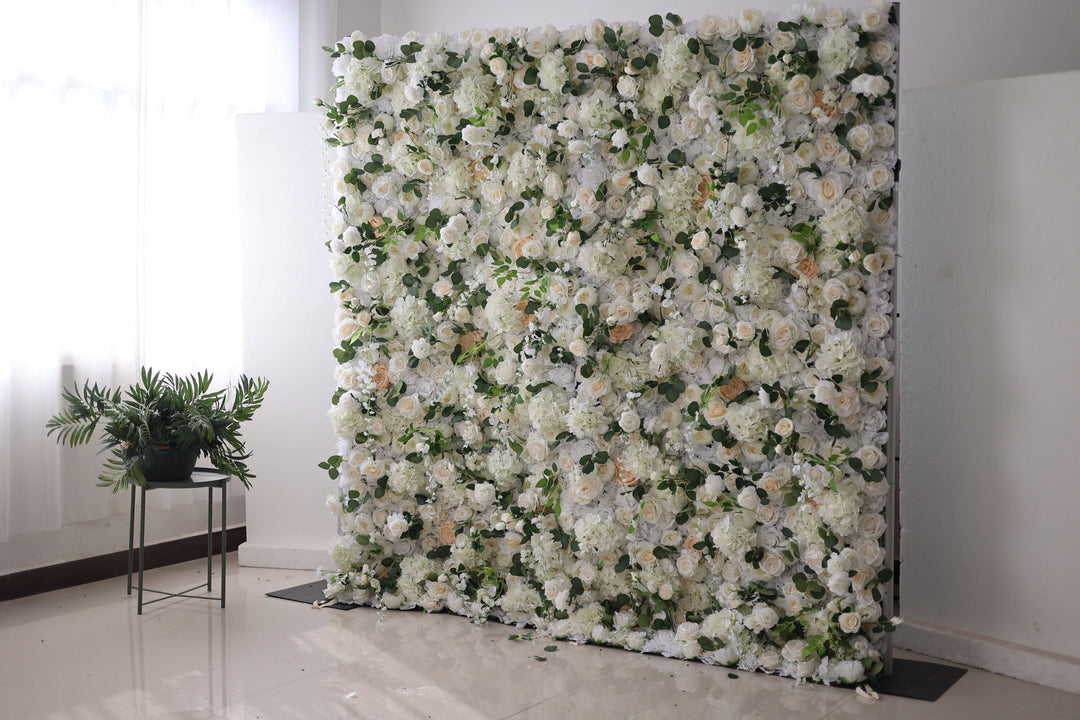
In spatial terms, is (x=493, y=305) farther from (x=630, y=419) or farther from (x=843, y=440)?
(x=843, y=440)

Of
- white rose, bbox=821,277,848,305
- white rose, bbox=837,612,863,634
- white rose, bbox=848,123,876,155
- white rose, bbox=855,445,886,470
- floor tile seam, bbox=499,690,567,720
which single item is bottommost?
floor tile seam, bbox=499,690,567,720

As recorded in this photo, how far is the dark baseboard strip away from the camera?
3.96 meters

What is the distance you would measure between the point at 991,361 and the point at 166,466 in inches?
113

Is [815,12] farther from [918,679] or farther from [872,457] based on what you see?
[918,679]

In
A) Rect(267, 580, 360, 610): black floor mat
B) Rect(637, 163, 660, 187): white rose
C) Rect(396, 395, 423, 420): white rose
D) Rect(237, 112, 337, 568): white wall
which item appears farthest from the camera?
Rect(237, 112, 337, 568): white wall

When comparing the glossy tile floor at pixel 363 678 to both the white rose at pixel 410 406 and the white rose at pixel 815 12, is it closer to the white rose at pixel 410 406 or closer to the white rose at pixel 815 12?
the white rose at pixel 410 406

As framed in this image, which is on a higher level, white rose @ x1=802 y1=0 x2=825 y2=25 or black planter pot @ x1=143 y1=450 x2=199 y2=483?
white rose @ x1=802 y1=0 x2=825 y2=25

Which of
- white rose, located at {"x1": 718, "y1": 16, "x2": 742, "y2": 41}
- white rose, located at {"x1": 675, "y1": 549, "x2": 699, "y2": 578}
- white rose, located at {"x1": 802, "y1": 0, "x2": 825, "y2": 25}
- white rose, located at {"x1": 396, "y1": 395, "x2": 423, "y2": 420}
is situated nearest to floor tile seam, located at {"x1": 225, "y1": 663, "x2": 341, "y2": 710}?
white rose, located at {"x1": 396, "y1": 395, "x2": 423, "y2": 420}

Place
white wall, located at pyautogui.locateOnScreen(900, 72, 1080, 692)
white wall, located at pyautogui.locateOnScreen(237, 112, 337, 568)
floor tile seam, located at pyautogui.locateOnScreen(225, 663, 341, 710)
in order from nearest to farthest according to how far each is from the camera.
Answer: floor tile seam, located at pyautogui.locateOnScreen(225, 663, 341, 710) → white wall, located at pyautogui.locateOnScreen(900, 72, 1080, 692) → white wall, located at pyautogui.locateOnScreen(237, 112, 337, 568)

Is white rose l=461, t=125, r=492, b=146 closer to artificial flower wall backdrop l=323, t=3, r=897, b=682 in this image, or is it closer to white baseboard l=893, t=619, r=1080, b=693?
artificial flower wall backdrop l=323, t=3, r=897, b=682

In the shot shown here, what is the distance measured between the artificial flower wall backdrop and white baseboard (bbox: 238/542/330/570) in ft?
1.91

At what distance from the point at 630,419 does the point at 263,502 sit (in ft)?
6.51

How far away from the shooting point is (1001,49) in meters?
3.68

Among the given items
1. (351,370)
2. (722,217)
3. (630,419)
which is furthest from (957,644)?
(351,370)
